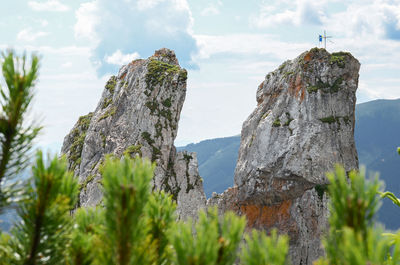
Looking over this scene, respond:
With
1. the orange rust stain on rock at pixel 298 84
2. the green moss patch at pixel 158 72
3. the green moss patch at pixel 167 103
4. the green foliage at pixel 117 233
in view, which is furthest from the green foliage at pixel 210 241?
the orange rust stain on rock at pixel 298 84

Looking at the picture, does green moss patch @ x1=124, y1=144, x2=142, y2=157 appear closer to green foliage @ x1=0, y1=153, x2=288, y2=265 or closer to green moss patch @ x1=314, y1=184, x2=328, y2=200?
green moss patch @ x1=314, y1=184, x2=328, y2=200

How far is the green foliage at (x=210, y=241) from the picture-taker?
1826 millimetres

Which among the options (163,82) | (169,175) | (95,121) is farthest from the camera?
(95,121)

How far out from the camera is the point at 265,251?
1922mm

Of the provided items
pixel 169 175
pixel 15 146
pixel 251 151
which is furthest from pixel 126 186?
pixel 251 151

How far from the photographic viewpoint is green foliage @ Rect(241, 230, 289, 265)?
1.90 m

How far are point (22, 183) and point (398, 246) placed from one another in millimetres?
2170

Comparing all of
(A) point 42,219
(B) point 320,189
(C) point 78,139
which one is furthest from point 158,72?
(A) point 42,219

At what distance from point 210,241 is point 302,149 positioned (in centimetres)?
3863

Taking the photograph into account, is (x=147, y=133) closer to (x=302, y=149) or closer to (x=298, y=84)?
(x=302, y=149)

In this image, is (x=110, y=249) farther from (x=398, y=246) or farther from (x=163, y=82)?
(x=163, y=82)

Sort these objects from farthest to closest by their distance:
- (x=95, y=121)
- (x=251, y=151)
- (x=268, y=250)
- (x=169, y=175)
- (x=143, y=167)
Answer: (x=251, y=151)
(x=95, y=121)
(x=169, y=175)
(x=143, y=167)
(x=268, y=250)

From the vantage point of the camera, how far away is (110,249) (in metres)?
2.01

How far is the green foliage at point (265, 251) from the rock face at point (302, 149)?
122 feet
